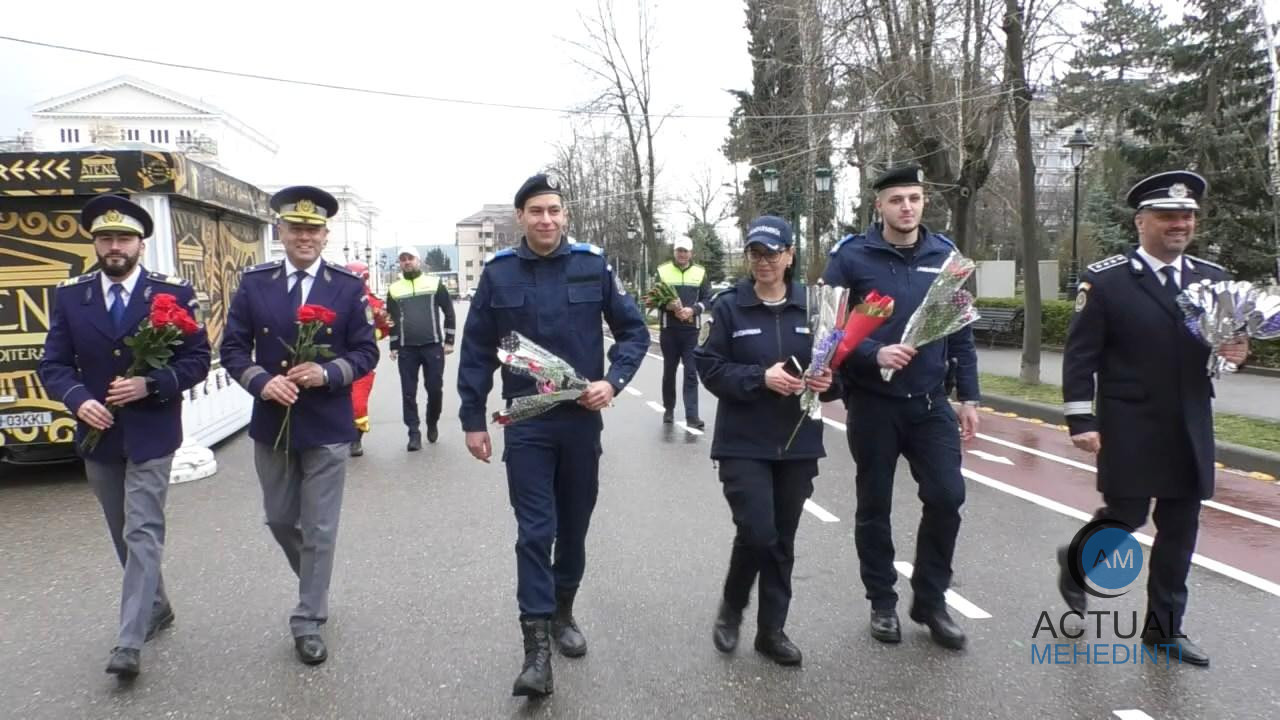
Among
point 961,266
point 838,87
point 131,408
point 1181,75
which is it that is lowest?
point 131,408

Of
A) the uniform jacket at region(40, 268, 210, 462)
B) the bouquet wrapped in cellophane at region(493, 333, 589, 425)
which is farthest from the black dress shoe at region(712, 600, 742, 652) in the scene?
the uniform jacket at region(40, 268, 210, 462)

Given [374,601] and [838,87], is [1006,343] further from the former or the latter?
[374,601]

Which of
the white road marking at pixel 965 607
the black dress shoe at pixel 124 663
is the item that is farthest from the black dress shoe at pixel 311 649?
the white road marking at pixel 965 607

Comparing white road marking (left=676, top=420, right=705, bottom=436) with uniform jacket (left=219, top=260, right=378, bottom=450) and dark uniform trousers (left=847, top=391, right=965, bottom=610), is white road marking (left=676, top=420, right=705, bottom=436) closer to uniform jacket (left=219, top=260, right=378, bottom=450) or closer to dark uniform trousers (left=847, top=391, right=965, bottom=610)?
dark uniform trousers (left=847, top=391, right=965, bottom=610)

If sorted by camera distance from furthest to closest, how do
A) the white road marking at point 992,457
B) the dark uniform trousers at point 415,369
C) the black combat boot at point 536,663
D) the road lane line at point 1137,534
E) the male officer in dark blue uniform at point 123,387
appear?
the dark uniform trousers at point 415,369 < the white road marking at point 992,457 < the road lane line at point 1137,534 < the male officer in dark blue uniform at point 123,387 < the black combat boot at point 536,663

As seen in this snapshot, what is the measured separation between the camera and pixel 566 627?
13.9ft

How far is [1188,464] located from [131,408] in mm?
4715

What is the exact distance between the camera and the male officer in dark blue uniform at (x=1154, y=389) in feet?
13.0

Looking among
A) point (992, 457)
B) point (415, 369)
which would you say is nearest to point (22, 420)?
point (415, 369)

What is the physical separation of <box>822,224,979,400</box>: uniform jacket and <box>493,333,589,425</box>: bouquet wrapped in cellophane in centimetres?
129

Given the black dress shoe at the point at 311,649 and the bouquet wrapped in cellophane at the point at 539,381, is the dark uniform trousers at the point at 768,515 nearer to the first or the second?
the bouquet wrapped in cellophane at the point at 539,381

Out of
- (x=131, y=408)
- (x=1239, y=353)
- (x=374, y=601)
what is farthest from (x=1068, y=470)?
(x=131, y=408)

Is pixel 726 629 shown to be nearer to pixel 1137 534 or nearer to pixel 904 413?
pixel 904 413

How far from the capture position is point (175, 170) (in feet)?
27.2
